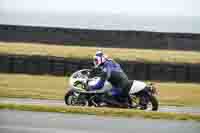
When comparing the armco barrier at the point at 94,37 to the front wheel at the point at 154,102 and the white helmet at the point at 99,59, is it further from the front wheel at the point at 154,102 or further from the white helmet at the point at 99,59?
the front wheel at the point at 154,102

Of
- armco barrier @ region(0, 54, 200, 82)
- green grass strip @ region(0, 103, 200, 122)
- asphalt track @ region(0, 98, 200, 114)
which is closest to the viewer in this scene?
green grass strip @ region(0, 103, 200, 122)

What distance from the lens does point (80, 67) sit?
29.9 feet

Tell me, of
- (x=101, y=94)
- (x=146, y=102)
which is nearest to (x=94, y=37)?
(x=101, y=94)

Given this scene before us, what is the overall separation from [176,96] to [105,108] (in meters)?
1.21

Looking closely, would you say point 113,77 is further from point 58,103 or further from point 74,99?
point 58,103

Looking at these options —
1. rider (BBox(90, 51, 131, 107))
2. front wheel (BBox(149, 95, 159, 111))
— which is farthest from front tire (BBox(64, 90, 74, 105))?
front wheel (BBox(149, 95, 159, 111))

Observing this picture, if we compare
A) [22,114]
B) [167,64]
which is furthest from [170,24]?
[22,114]

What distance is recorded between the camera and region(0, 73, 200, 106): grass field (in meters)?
8.88

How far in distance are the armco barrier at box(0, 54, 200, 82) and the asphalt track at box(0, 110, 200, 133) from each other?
136 centimetres

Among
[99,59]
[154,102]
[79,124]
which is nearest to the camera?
[79,124]

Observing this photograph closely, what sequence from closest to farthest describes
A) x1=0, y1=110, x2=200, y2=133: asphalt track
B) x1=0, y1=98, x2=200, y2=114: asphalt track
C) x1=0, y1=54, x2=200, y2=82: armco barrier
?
x1=0, y1=110, x2=200, y2=133: asphalt track
x1=0, y1=98, x2=200, y2=114: asphalt track
x1=0, y1=54, x2=200, y2=82: armco barrier

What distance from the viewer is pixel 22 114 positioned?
769 cm

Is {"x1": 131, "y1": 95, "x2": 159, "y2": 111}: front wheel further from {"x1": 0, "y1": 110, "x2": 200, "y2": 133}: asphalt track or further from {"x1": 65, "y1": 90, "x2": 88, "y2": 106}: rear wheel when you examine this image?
{"x1": 0, "y1": 110, "x2": 200, "y2": 133}: asphalt track

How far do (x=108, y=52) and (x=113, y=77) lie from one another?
418 millimetres
